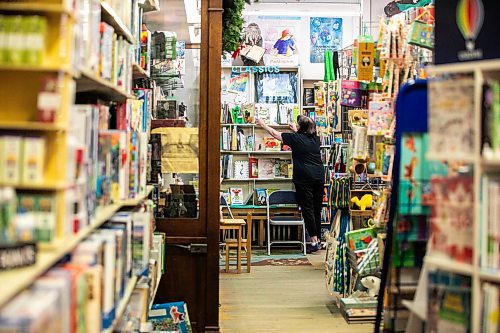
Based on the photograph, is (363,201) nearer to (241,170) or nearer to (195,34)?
(195,34)

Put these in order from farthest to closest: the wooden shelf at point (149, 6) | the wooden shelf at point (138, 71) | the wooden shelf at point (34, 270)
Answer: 1. the wooden shelf at point (149, 6)
2. the wooden shelf at point (138, 71)
3. the wooden shelf at point (34, 270)

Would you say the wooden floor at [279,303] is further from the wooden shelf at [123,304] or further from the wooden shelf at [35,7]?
the wooden shelf at [35,7]

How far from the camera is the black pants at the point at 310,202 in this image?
332 inches

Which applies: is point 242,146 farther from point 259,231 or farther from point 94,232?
point 94,232

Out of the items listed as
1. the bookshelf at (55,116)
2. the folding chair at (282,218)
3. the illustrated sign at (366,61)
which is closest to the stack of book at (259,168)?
the folding chair at (282,218)

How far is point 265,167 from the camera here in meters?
10.0

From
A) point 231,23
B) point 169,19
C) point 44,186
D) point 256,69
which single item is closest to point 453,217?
point 44,186

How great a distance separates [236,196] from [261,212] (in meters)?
0.56

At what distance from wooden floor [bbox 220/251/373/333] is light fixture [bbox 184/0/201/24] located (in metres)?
2.35

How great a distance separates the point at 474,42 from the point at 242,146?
7.59m

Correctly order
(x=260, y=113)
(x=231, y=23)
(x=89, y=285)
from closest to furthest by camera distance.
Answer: (x=89, y=285)
(x=231, y=23)
(x=260, y=113)

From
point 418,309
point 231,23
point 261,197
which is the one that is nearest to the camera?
point 418,309

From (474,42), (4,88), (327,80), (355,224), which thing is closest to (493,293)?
(474,42)

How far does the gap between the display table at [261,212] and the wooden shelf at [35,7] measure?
755 cm
